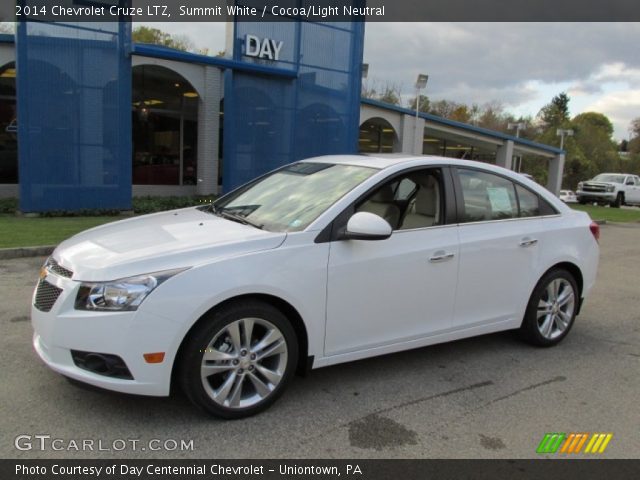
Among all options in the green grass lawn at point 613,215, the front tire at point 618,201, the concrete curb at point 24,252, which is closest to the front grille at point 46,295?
the concrete curb at point 24,252

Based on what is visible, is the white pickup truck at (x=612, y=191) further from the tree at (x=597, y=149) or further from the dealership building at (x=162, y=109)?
the tree at (x=597, y=149)

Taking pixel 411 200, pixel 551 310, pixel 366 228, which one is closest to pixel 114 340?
pixel 366 228

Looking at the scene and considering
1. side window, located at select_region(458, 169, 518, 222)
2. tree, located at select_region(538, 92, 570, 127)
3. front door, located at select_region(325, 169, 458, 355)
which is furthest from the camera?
tree, located at select_region(538, 92, 570, 127)

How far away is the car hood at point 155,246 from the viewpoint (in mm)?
3219

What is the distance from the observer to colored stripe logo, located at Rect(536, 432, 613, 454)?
3.30 metres

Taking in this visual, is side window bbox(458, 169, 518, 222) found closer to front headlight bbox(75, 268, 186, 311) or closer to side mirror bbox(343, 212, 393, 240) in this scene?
side mirror bbox(343, 212, 393, 240)

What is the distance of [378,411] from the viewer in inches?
144

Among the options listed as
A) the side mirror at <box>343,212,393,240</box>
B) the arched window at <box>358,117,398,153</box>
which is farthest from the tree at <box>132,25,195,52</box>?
the side mirror at <box>343,212,393,240</box>

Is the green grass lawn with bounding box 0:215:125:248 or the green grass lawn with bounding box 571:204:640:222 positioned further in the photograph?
the green grass lawn with bounding box 571:204:640:222

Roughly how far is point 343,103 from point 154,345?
14.8 m

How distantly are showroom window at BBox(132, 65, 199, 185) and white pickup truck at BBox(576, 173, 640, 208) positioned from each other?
946 inches

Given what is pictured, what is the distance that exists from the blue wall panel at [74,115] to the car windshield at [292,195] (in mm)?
9711
